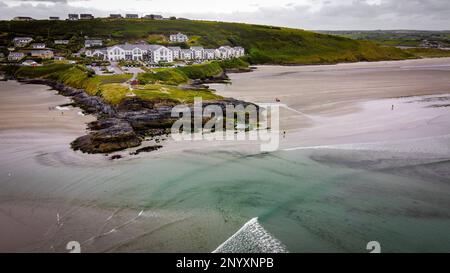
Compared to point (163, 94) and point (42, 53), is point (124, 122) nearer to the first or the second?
point (163, 94)

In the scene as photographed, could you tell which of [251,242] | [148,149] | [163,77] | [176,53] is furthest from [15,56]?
[251,242]

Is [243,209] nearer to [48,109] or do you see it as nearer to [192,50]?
[48,109]

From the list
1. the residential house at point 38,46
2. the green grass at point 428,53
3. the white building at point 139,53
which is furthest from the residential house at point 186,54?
the green grass at point 428,53

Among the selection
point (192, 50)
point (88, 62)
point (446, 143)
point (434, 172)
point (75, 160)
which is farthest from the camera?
point (192, 50)

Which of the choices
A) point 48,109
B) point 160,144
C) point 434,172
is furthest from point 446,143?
point 48,109

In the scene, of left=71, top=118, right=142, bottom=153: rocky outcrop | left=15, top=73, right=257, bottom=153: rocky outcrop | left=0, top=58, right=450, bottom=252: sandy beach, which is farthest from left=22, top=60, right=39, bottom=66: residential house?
left=71, top=118, right=142, bottom=153: rocky outcrop
